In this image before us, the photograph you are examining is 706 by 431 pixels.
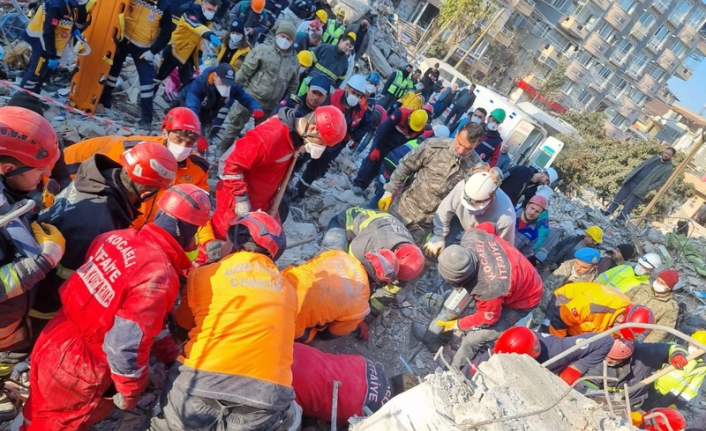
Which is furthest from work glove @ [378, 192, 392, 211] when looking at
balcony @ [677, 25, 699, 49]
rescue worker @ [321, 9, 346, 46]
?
balcony @ [677, 25, 699, 49]

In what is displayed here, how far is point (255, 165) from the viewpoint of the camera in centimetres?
368

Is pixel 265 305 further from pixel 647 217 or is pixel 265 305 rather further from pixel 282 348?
pixel 647 217

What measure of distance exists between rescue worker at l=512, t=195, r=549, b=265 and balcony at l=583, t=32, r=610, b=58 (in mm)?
39671

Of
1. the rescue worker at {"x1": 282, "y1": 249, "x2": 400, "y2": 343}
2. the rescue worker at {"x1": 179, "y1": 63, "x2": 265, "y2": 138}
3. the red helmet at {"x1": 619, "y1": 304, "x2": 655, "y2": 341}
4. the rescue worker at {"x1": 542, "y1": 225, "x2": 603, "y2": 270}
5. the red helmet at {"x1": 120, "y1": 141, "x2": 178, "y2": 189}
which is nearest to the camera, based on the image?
the red helmet at {"x1": 120, "y1": 141, "x2": 178, "y2": 189}

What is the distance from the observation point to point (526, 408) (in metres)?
2.27

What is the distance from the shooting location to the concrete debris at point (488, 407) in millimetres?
2064

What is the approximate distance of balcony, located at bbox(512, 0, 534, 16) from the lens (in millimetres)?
35188

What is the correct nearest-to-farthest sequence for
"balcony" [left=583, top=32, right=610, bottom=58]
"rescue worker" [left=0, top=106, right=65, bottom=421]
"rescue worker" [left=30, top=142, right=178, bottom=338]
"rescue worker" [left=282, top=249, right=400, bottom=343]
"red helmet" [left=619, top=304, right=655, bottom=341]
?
"rescue worker" [left=0, top=106, right=65, bottom=421], "rescue worker" [left=30, top=142, right=178, bottom=338], "rescue worker" [left=282, top=249, right=400, bottom=343], "red helmet" [left=619, top=304, right=655, bottom=341], "balcony" [left=583, top=32, right=610, bottom=58]

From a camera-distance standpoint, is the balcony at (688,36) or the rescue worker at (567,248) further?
the balcony at (688,36)

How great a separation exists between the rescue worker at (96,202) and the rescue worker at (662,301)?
575cm

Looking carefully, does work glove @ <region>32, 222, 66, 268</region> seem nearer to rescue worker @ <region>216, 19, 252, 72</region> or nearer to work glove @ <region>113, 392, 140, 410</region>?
work glove @ <region>113, 392, 140, 410</region>

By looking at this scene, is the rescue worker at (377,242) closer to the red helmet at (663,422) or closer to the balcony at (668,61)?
the red helmet at (663,422)

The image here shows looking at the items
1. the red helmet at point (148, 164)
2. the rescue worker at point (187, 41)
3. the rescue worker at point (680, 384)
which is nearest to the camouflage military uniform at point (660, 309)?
the rescue worker at point (680, 384)

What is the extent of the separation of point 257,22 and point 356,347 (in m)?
8.39
